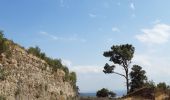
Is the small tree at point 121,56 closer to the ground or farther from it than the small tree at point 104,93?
farther from it

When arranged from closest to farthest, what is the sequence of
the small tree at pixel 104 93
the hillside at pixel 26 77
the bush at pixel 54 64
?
the hillside at pixel 26 77, the bush at pixel 54 64, the small tree at pixel 104 93

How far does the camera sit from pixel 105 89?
61.2m

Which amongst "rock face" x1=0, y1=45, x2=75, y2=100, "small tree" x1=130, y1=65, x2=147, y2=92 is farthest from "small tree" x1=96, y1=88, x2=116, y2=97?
"rock face" x1=0, y1=45, x2=75, y2=100

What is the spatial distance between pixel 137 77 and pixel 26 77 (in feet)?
136

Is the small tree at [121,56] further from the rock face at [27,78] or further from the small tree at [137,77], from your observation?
the rock face at [27,78]

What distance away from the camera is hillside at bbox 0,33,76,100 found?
20344 mm

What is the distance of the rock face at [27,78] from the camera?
2039cm

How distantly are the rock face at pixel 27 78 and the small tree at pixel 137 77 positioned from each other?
33812 millimetres

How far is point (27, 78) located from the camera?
23.0 metres

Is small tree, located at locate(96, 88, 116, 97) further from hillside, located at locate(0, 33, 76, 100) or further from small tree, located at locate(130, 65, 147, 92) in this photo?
hillside, located at locate(0, 33, 76, 100)

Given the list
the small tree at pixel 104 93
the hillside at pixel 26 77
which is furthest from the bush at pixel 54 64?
the small tree at pixel 104 93

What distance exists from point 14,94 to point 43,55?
19.9 feet

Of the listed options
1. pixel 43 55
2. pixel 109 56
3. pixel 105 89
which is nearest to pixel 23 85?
pixel 43 55

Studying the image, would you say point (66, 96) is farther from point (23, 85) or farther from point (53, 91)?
point (23, 85)
